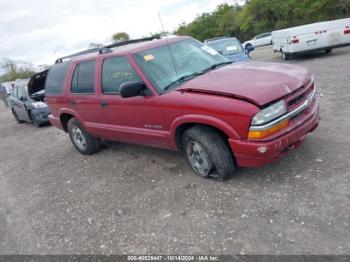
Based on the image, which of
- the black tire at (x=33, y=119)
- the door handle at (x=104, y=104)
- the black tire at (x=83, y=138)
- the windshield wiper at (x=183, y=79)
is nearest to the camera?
the windshield wiper at (x=183, y=79)

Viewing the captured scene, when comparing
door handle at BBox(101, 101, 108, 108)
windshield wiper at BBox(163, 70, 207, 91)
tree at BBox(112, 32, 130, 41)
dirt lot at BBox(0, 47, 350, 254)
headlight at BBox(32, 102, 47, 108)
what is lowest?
dirt lot at BBox(0, 47, 350, 254)

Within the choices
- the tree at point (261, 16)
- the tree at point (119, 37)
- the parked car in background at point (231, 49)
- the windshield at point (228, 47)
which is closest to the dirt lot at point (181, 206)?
the tree at point (119, 37)

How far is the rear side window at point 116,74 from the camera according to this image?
4738 mm

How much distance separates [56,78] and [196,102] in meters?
3.74

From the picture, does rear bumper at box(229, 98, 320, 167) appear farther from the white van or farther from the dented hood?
the white van

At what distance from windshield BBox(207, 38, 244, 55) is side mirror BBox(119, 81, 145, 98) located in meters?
7.35

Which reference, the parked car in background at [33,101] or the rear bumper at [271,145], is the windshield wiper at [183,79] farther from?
the parked car in background at [33,101]

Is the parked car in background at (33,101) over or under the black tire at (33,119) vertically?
over

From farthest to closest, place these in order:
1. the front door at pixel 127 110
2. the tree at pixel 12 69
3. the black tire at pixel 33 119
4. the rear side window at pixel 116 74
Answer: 1. the tree at pixel 12 69
2. the black tire at pixel 33 119
3. the rear side window at pixel 116 74
4. the front door at pixel 127 110

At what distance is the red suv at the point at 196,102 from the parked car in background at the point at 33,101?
16.3ft

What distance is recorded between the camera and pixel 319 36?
39.2ft

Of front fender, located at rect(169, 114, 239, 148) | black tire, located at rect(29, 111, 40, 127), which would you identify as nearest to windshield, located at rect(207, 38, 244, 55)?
black tire, located at rect(29, 111, 40, 127)

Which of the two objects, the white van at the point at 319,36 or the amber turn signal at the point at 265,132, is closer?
the amber turn signal at the point at 265,132

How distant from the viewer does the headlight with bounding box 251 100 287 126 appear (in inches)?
140
